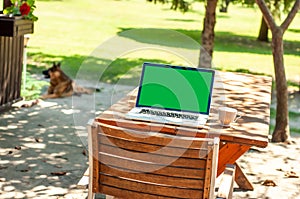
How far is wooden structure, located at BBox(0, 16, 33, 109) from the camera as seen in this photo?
781cm

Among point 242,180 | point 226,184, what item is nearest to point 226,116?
point 226,184

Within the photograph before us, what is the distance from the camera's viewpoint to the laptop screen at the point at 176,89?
186 inches

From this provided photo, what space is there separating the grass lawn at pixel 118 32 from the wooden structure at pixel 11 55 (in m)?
3.76

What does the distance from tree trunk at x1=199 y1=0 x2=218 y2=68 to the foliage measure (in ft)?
10.3

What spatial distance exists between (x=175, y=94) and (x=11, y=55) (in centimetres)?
463

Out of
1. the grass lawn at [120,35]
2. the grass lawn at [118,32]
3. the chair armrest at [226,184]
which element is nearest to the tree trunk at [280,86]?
the chair armrest at [226,184]

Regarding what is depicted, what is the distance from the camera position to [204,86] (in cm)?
477

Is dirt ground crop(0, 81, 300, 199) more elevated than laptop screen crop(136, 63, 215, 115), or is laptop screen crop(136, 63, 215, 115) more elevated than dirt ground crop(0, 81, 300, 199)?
laptop screen crop(136, 63, 215, 115)

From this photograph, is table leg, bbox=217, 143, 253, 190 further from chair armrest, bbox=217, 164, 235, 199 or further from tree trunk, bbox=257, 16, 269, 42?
tree trunk, bbox=257, 16, 269, 42

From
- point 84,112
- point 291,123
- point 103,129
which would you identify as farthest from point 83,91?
point 103,129

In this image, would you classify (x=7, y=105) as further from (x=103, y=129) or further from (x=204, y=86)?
(x=103, y=129)

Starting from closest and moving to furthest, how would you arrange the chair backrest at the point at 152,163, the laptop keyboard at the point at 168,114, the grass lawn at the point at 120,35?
the chair backrest at the point at 152,163
the laptop keyboard at the point at 168,114
the grass lawn at the point at 120,35

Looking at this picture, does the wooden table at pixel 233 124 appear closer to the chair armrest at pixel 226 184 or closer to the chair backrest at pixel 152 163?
the chair armrest at pixel 226 184

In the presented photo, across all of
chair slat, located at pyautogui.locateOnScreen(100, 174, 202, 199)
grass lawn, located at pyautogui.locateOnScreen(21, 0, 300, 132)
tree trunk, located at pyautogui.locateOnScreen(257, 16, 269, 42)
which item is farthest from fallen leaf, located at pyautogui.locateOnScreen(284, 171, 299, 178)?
tree trunk, located at pyautogui.locateOnScreen(257, 16, 269, 42)
